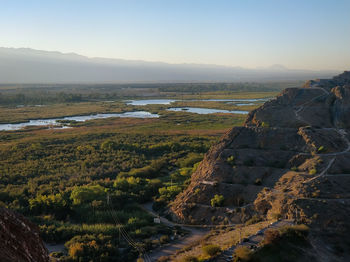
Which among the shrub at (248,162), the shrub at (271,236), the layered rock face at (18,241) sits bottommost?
the shrub at (271,236)

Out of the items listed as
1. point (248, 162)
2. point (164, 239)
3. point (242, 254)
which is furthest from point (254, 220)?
point (242, 254)

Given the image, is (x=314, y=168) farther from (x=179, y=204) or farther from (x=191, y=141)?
(x=191, y=141)

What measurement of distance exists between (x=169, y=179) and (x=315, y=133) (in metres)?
15.4

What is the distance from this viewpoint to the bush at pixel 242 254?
1340 cm

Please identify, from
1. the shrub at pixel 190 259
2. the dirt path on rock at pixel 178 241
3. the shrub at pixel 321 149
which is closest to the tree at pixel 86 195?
the dirt path on rock at pixel 178 241

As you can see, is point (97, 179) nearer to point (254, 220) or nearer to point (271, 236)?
point (254, 220)

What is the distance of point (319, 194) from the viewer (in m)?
18.9

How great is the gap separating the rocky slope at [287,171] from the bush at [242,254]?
432 centimetres

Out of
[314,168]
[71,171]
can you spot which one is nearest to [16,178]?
[71,171]

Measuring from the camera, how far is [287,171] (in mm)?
22766

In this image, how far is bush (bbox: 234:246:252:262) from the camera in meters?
13.4

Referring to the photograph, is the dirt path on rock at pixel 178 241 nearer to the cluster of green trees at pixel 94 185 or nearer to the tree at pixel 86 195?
the cluster of green trees at pixel 94 185

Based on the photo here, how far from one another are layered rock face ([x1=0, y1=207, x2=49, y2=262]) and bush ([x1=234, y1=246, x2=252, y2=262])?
768cm

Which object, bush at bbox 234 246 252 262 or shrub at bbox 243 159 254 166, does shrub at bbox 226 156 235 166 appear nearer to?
shrub at bbox 243 159 254 166
